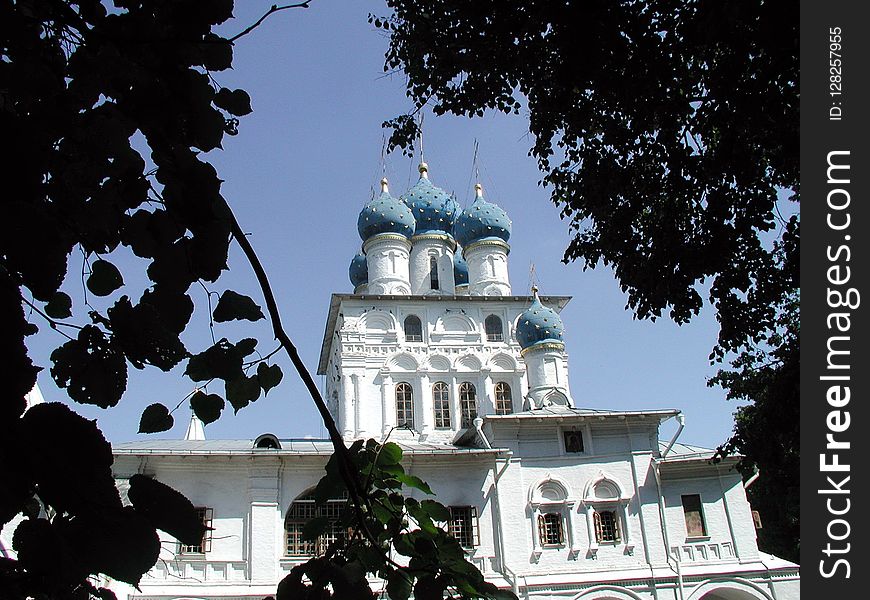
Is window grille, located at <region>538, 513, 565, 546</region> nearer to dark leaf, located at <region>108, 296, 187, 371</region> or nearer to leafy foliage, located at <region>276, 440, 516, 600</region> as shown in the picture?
leafy foliage, located at <region>276, 440, 516, 600</region>

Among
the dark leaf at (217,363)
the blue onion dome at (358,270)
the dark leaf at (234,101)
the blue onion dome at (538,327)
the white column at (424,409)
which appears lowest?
the dark leaf at (217,363)

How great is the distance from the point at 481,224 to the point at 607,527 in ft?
43.5

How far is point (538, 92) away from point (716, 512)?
13872mm

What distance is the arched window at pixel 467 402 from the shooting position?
24.0 metres

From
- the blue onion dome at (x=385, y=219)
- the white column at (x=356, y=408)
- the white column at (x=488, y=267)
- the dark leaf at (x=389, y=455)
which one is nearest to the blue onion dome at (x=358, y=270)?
the blue onion dome at (x=385, y=219)

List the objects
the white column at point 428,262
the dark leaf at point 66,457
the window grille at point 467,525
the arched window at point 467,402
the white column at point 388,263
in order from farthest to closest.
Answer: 1. the white column at point 428,262
2. the white column at point 388,263
3. the arched window at point 467,402
4. the window grille at point 467,525
5. the dark leaf at point 66,457

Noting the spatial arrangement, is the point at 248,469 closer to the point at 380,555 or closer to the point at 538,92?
the point at 538,92

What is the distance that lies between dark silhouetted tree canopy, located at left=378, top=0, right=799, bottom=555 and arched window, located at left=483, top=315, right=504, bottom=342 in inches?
Answer: 637

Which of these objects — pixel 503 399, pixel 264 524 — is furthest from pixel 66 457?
pixel 503 399

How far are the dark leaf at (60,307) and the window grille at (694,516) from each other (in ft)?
60.3

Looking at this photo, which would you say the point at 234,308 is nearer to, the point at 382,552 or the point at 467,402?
the point at 382,552

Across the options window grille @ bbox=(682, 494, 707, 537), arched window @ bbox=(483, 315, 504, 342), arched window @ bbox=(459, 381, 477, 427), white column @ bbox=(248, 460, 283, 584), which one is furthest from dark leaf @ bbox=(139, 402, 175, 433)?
arched window @ bbox=(483, 315, 504, 342)

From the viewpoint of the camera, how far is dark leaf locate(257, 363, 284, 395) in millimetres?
2191

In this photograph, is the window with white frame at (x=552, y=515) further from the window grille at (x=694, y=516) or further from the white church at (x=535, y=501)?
the window grille at (x=694, y=516)
